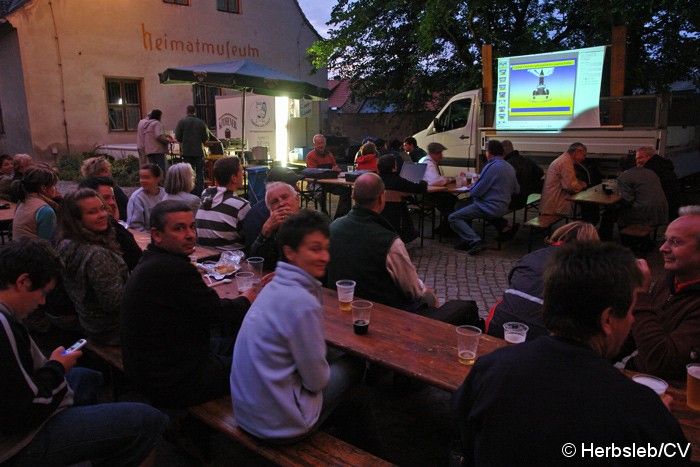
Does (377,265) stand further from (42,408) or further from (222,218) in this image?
(42,408)

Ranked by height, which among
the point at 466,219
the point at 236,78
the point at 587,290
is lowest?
the point at 466,219

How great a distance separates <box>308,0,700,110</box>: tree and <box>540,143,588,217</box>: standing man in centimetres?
542

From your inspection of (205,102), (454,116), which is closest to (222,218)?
(454,116)

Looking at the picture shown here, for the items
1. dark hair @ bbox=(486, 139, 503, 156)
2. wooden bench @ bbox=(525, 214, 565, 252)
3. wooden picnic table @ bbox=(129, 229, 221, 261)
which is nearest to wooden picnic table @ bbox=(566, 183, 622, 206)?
wooden bench @ bbox=(525, 214, 565, 252)

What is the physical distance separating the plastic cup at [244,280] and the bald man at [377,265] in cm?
56

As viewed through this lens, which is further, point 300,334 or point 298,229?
point 298,229

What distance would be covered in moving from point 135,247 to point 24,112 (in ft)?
45.4

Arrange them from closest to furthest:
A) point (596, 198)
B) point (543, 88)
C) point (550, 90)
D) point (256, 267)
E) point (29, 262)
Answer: point (29, 262) → point (256, 267) → point (596, 198) → point (550, 90) → point (543, 88)

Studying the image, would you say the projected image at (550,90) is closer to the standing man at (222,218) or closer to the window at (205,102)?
the standing man at (222,218)

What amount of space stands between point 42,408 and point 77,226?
1.31 meters

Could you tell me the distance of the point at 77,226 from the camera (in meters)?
2.97

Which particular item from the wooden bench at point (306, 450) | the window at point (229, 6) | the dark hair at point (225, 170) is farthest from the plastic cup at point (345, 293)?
the window at point (229, 6)

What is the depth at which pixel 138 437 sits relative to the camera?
2.18 meters

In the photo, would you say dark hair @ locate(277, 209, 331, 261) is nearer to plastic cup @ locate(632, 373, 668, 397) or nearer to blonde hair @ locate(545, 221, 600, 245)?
plastic cup @ locate(632, 373, 668, 397)
